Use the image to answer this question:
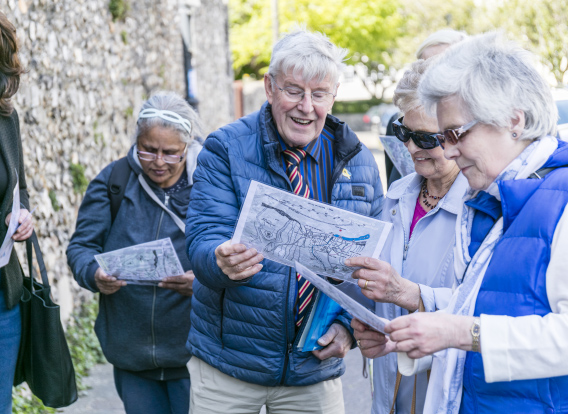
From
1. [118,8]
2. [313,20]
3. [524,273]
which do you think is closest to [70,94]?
[118,8]

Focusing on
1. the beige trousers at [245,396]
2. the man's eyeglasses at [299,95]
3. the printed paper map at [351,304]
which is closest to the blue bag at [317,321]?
the beige trousers at [245,396]

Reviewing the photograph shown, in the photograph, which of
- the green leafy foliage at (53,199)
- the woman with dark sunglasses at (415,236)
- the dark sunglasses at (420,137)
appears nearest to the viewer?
the woman with dark sunglasses at (415,236)

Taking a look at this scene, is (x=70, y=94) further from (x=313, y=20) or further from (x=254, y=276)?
(x=313, y=20)

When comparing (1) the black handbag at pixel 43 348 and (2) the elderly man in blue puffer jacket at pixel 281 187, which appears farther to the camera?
(1) the black handbag at pixel 43 348

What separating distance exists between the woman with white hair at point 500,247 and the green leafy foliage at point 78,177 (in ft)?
16.8

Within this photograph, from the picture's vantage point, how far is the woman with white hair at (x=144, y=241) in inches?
140

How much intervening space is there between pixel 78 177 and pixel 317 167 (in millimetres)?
4451

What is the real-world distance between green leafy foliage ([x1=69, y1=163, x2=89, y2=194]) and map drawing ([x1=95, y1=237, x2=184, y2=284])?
349cm

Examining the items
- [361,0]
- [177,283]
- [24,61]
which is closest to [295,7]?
[361,0]

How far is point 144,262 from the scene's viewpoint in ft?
11.0

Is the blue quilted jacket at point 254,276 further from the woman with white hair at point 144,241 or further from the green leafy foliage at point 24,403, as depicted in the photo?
the green leafy foliage at point 24,403

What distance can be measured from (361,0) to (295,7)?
2790mm

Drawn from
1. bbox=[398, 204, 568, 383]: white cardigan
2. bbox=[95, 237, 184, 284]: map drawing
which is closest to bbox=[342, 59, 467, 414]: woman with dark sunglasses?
bbox=[398, 204, 568, 383]: white cardigan

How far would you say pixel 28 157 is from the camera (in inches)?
222
